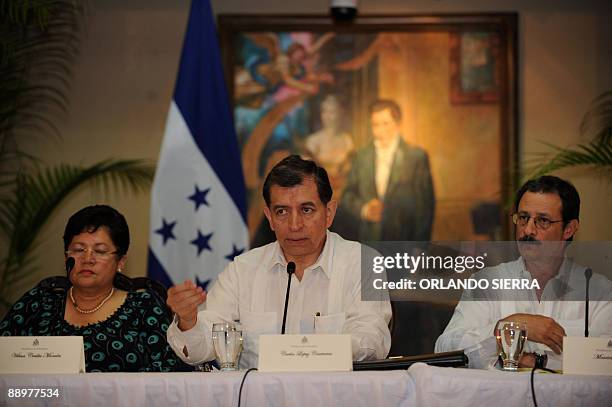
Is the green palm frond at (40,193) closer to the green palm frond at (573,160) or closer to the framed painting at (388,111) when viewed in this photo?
the framed painting at (388,111)

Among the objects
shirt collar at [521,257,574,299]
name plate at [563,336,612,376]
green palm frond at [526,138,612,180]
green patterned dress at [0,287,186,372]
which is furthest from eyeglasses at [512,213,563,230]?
green palm frond at [526,138,612,180]

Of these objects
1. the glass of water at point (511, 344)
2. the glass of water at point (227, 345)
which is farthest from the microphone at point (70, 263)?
the glass of water at point (511, 344)

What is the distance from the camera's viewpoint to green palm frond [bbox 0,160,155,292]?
16.5ft

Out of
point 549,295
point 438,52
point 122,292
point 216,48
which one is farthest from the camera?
point 438,52

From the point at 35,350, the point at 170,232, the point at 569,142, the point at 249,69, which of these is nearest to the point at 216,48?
the point at 249,69

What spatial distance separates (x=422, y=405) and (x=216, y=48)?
296cm

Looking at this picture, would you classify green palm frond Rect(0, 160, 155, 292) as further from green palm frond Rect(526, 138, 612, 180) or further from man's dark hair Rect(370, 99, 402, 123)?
green palm frond Rect(526, 138, 612, 180)

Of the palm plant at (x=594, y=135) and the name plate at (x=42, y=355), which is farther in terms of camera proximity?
the palm plant at (x=594, y=135)

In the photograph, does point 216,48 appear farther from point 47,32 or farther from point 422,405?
point 422,405

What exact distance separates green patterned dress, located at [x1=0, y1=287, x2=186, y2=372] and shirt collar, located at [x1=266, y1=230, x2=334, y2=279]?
43 centimetres

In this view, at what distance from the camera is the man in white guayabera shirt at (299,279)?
280cm

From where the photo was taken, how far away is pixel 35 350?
2.34 metres

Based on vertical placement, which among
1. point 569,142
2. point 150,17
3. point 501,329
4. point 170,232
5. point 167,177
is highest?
point 150,17

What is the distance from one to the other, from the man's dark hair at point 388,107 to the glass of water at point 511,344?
9.74 feet
